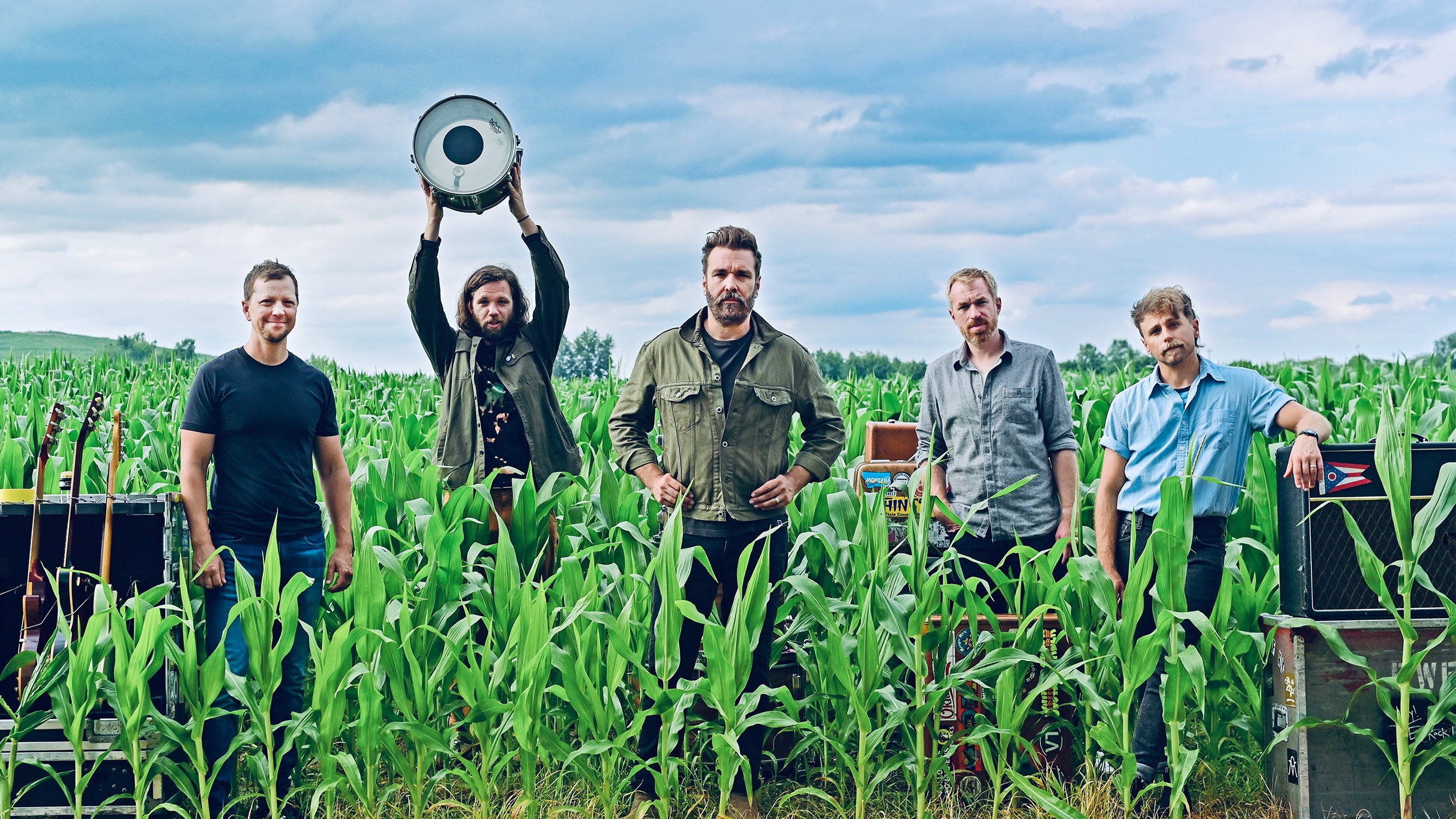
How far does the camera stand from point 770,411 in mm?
3736

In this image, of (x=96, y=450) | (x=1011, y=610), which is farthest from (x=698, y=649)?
(x=96, y=450)

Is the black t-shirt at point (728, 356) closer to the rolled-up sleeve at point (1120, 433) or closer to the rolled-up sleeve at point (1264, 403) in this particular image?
the rolled-up sleeve at point (1120, 433)

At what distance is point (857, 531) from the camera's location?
3973mm

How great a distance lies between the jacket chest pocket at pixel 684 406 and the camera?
3723 millimetres

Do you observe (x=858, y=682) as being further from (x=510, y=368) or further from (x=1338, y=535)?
(x=510, y=368)

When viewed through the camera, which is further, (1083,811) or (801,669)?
(801,669)

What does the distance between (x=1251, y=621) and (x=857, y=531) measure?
146 centimetres

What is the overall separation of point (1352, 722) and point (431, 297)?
3.79 m

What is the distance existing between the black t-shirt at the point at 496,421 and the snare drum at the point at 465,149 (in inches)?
27.0

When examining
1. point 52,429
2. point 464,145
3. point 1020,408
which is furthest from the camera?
point 464,145

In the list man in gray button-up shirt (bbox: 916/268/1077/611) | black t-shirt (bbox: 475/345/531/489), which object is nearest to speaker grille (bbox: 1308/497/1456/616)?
man in gray button-up shirt (bbox: 916/268/1077/611)

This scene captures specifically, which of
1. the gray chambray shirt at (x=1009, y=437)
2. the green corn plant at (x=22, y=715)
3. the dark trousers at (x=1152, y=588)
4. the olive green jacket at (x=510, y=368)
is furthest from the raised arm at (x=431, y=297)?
the dark trousers at (x=1152, y=588)

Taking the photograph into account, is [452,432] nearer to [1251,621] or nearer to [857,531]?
[857,531]

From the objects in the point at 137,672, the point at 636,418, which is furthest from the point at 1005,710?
the point at 137,672
